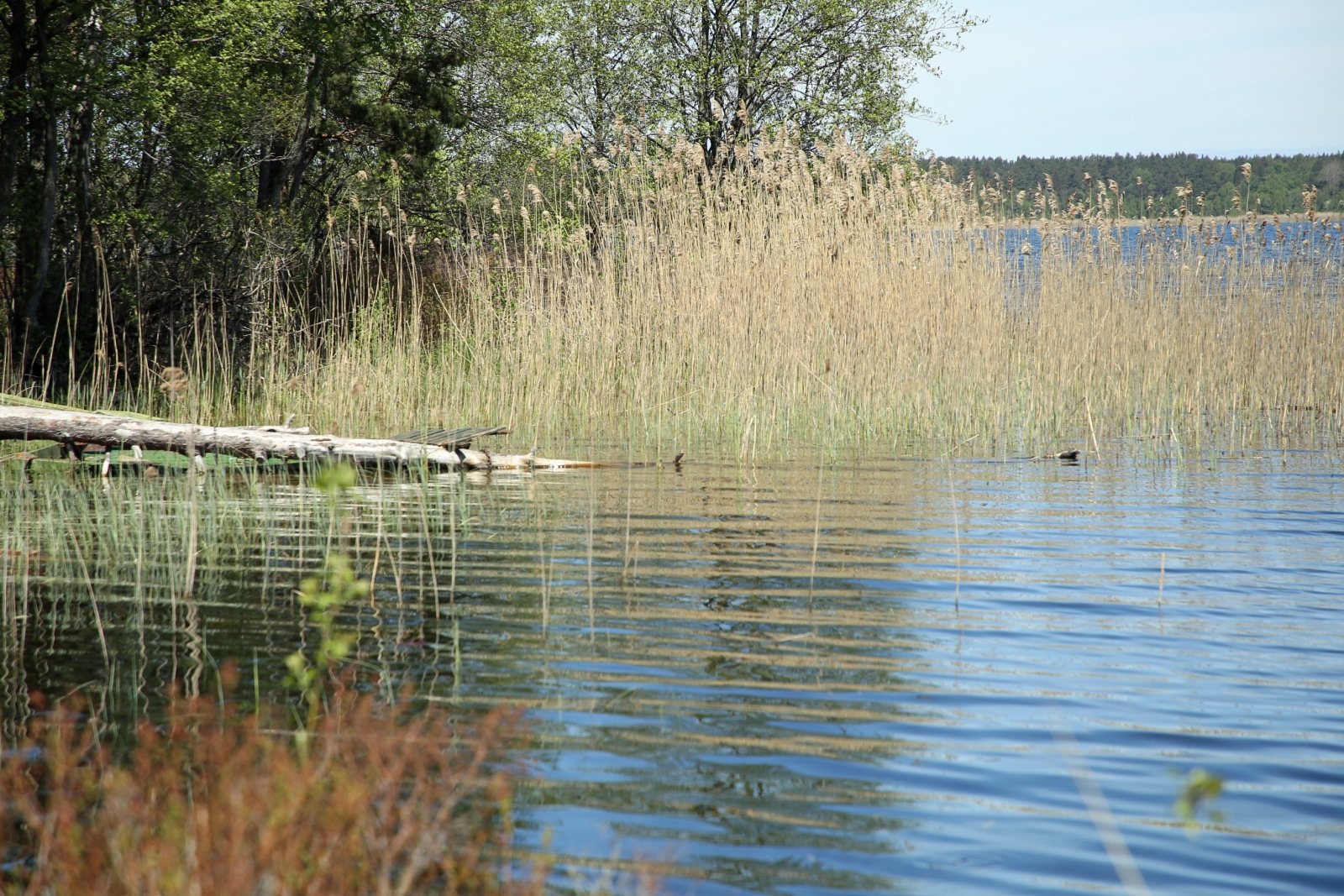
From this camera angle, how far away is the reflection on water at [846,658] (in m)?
2.20

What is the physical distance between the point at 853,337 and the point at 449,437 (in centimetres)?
328

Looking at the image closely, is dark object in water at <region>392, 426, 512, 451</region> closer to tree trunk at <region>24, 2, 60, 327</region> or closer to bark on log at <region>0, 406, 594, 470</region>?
bark on log at <region>0, 406, 594, 470</region>

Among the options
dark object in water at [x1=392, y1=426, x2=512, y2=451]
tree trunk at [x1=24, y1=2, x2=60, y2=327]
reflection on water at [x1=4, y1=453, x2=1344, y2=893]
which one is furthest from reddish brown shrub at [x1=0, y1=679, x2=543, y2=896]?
tree trunk at [x1=24, y1=2, x2=60, y2=327]

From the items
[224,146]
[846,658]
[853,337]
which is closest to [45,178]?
[224,146]

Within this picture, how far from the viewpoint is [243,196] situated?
43.4 feet

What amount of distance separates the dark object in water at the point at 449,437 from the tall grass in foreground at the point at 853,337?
102 centimetres

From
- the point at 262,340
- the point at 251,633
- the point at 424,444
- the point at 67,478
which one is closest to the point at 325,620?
the point at 251,633

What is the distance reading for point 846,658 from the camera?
3271 mm

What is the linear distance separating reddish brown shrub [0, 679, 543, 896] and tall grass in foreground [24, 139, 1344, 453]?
5769 mm

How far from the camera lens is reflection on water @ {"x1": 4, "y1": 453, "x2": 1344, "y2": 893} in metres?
2.20

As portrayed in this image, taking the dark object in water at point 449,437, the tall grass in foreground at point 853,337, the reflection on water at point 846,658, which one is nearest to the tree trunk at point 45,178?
the tall grass in foreground at point 853,337

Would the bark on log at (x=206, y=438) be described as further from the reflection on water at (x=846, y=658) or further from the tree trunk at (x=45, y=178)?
the tree trunk at (x=45, y=178)

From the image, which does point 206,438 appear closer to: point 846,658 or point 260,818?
point 846,658

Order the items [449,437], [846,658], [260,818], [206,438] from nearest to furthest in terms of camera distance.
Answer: [260,818] < [846,658] < [206,438] < [449,437]
